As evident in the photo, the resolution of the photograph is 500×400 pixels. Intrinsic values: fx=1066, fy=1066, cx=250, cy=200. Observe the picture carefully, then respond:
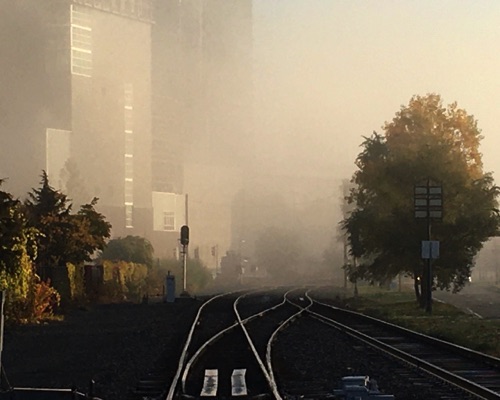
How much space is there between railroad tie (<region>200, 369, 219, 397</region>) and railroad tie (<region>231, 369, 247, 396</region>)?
0.29m

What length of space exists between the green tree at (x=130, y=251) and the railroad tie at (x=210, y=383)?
93.8 meters

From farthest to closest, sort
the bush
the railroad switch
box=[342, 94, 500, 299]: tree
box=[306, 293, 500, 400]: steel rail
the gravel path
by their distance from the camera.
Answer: the bush, box=[342, 94, 500, 299]: tree, the gravel path, box=[306, 293, 500, 400]: steel rail, the railroad switch

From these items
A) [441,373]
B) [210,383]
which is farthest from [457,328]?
[210,383]

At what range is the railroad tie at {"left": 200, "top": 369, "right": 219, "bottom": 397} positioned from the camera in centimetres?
1642

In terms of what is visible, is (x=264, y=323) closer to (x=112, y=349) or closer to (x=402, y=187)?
(x=112, y=349)

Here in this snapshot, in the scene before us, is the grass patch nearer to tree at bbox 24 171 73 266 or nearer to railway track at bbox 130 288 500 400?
railway track at bbox 130 288 500 400

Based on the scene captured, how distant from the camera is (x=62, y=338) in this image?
105 feet

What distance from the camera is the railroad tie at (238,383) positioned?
16.3m

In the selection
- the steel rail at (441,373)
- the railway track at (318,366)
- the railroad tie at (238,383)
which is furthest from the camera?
the railway track at (318,366)

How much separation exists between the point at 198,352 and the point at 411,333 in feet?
29.2

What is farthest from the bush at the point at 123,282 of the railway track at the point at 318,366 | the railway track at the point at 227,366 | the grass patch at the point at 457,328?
the railway track at the point at 318,366

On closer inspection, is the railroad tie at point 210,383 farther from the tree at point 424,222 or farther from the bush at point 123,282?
the bush at point 123,282

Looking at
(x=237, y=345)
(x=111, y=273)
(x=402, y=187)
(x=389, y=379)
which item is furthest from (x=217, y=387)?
(x=111, y=273)

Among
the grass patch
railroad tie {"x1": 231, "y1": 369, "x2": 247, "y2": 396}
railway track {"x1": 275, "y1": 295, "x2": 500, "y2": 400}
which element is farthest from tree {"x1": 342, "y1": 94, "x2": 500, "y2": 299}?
railroad tie {"x1": 231, "y1": 369, "x2": 247, "y2": 396}
